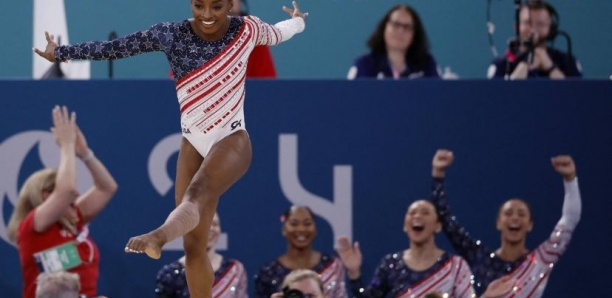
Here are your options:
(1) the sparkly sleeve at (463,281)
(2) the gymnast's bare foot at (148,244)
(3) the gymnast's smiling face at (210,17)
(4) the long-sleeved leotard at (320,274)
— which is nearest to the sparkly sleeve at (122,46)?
(3) the gymnast's smiling face at (210,17)

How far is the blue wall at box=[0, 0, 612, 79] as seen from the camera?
1002cm

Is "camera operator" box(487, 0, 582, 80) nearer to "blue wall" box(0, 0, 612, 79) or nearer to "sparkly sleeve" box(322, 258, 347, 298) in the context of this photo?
"blue wall" box(0, 0, 612, 79)

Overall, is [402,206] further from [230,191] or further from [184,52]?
[184,52]

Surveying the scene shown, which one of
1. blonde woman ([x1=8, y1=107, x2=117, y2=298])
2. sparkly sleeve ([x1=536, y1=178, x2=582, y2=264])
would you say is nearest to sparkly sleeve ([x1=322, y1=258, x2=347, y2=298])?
sparkly sleeve ([x1=536, y1=178, x2=582, y2=264])

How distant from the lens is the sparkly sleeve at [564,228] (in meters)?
8.38

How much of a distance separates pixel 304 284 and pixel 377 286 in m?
0.76

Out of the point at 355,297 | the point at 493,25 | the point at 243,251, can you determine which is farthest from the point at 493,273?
the point at 493,25

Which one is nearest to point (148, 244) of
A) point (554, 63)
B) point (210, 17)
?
point (210, 17)

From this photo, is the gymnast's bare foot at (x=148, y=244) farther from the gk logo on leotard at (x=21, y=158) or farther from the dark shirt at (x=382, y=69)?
the dark shirt at (x=382, y=69)

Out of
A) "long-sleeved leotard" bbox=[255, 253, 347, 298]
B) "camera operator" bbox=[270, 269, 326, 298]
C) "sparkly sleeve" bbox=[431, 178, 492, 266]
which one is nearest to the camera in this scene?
"camera operator" bbox=[270, 269, 326, 298]

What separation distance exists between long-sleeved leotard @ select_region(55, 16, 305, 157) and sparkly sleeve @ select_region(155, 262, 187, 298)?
2150 mm

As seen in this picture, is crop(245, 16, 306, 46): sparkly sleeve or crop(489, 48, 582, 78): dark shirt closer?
crop(245, 16, 306, 46): sparkly sleeve

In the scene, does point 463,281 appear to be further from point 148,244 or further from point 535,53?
point 148,244

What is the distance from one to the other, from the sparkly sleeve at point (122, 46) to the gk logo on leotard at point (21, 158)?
2.63 metres
